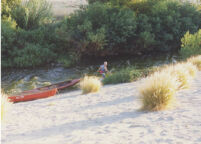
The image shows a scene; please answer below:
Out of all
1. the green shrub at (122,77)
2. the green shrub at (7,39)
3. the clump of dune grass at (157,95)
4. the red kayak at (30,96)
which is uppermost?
the green shrub at (7,39)

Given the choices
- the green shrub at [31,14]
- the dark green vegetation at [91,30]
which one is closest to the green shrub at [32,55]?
the dark green vegetation at [91,30]

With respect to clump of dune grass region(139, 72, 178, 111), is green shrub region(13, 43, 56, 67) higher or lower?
A: higher

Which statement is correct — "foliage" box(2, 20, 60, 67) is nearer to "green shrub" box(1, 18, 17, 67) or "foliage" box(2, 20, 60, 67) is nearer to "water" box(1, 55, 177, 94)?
"green shrub" box(1, 18, 17, 67)

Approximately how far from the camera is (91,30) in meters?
24.4

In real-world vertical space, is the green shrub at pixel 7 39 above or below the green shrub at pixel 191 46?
above

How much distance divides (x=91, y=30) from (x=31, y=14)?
7372mm

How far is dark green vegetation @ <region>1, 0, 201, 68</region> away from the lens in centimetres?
2406

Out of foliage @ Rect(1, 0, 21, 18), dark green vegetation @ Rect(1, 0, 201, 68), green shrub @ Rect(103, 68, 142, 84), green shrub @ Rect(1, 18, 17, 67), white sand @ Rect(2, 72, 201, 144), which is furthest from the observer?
foliage @ Rect(1, 0, 21, 18)

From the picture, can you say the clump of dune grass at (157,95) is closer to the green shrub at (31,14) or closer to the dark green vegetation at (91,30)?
the dark green vegetation at (91,30)

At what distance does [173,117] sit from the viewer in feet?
19.8

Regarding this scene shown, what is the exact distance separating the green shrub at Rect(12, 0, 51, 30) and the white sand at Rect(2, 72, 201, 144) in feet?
66.7

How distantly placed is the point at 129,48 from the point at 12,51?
40.0 ft

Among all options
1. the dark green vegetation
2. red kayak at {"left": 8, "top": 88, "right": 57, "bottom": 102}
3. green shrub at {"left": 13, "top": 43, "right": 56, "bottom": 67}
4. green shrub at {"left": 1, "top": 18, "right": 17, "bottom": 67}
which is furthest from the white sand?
green shrub at {"left": 1, "top": 18, "right": 17, "bottom": 67}

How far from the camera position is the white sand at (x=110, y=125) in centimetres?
489
